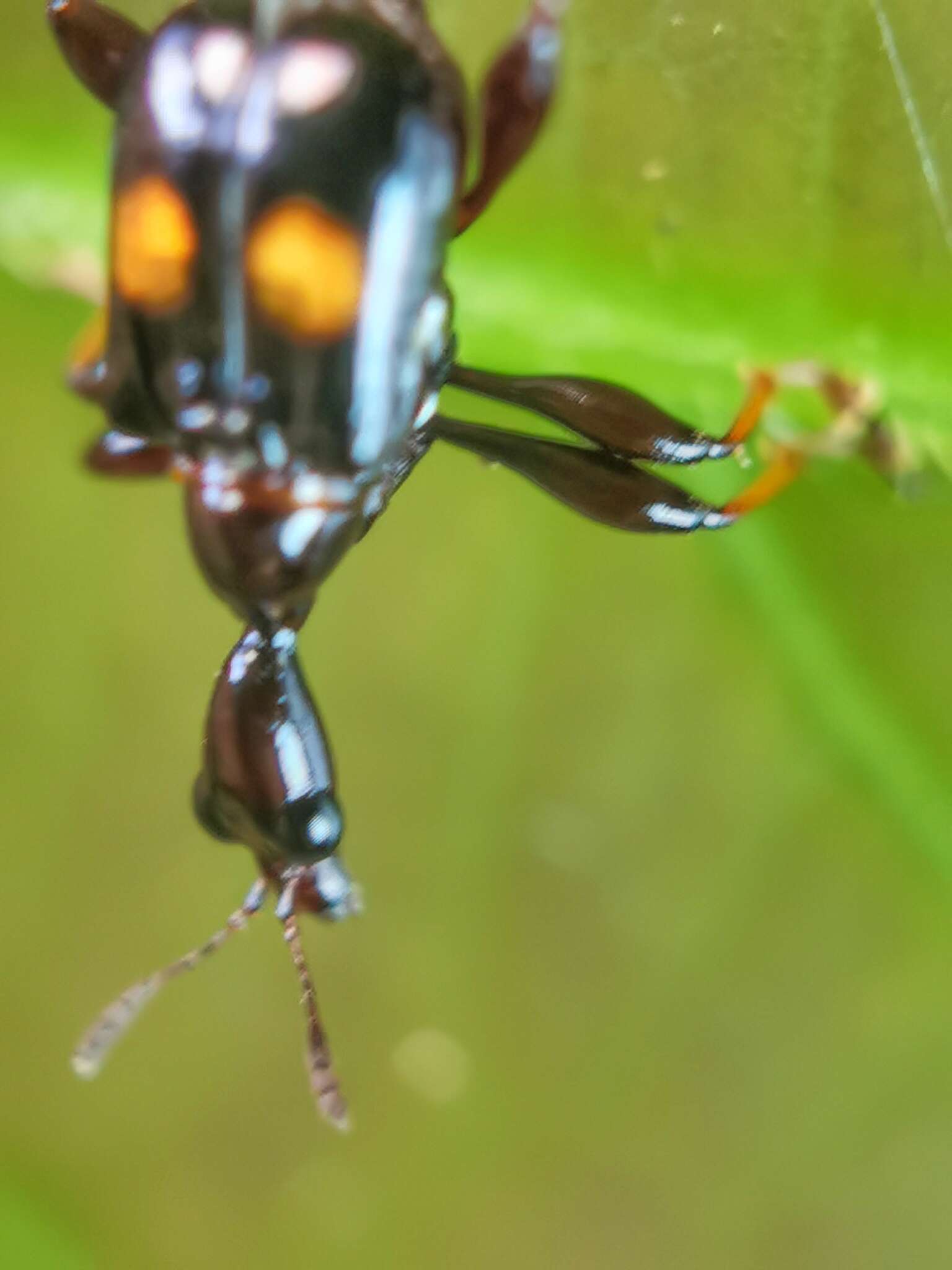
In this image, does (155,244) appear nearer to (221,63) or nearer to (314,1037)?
(221,63)

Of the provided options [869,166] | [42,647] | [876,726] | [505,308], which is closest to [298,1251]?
[42,647]

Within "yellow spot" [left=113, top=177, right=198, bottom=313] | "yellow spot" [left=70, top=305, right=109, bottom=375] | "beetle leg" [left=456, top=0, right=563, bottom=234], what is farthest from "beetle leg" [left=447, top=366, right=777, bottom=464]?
"yellow spot" [left=70, top=305, right=109, bottom=375]

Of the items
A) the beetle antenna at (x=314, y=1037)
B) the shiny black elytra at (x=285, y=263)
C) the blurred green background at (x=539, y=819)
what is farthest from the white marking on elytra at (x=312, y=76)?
the beetle antenna at (x=314, y=1037)

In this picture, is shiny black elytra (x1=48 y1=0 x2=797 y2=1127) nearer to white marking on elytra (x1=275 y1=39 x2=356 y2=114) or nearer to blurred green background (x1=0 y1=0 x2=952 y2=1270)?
white marking on elytra (x1=275 y1=39 x2=356 y2=114)

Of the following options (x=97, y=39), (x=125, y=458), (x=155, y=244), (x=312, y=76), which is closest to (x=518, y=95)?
(x=312, y=76)

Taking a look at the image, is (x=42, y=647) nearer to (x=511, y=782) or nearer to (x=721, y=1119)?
(x=511, y=782)

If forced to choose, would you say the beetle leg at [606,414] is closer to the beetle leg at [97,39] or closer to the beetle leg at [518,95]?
the beetle leg at [518,95]
